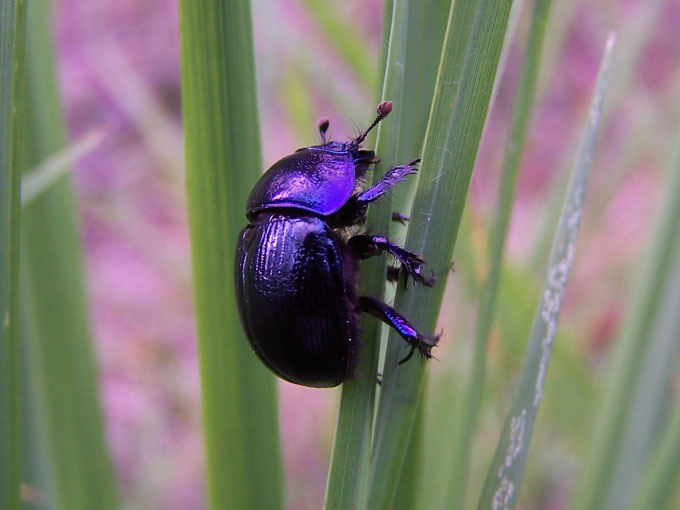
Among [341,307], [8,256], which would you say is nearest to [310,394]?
[341,307]

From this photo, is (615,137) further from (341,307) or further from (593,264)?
(341,307)

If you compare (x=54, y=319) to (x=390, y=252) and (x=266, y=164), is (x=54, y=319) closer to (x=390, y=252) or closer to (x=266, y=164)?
(x=390, y=252)

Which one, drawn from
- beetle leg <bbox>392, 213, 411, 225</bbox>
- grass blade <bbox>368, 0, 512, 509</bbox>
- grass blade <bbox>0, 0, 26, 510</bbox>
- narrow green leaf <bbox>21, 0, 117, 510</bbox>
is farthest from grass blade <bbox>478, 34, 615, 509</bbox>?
narrow green leaf <bbox>21, 0, 117, 510</bbox>

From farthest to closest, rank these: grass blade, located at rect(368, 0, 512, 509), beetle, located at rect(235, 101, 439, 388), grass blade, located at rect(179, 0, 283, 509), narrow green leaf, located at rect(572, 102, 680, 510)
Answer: narrow green leaf, located at rect(572, 102, 680, 510) → beetle, located at rect(235, 101, 439, 388) → grass blade, located at rect(179, 0, 283, 509) → grass blade, located at rect(368, 0, 512, 509)

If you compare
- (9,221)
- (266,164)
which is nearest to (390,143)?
(9,221)

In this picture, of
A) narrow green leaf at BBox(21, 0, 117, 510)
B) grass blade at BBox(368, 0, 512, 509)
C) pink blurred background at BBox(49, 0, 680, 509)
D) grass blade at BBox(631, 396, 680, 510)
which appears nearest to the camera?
grass blade at BBox(368, 0, 512, 509)

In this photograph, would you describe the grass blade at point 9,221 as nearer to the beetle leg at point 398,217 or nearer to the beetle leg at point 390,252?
the beetle leg at point 390,252

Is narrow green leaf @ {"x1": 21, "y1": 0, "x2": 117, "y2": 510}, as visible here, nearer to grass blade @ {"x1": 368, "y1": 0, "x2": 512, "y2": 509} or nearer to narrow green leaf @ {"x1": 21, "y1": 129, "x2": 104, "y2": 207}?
narrow green leaf @ {"x1": 21, "y1": 129, "x2": 104, "y2": 207}
